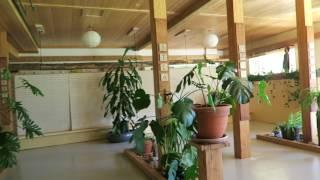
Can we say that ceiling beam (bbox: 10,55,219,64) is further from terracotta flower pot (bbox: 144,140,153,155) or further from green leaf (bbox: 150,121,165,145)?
green leaf (bbox: 150,121,165,145)

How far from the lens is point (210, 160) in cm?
233

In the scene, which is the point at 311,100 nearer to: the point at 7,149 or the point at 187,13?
the point at 187,13

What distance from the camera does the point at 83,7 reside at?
4.76 m

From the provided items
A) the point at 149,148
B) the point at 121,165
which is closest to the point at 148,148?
the point at 149,148

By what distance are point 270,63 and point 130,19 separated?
499cm

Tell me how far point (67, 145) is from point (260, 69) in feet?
20.0

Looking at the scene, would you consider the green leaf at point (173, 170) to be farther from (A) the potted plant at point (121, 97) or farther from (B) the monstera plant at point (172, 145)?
(A) the potted plant at point (121, 97)

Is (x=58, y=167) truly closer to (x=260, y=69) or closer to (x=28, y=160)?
(x=28, y=160)

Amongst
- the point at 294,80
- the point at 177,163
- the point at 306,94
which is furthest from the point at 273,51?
the point at 177,163

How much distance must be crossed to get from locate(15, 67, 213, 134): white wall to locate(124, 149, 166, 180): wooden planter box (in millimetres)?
2144

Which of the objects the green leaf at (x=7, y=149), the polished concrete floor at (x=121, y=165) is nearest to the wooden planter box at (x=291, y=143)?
the polished concrete floor at (x=121, y=165)

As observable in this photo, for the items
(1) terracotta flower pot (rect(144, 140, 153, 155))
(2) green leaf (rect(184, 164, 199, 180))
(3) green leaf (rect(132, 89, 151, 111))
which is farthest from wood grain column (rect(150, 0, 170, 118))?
(2) green leaf (rect(184, 164, 199, 180))

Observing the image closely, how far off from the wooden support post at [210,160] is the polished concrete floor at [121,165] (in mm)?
1259

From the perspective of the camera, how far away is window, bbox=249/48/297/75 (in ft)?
26.0
